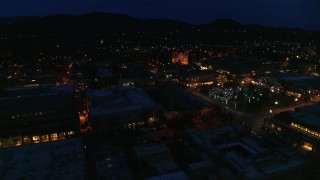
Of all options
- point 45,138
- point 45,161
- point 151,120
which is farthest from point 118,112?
point 45,161

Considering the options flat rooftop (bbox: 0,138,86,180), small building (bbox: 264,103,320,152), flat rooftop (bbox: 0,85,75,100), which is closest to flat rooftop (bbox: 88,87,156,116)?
flat rooftop (bbox: 0,85,75,100)

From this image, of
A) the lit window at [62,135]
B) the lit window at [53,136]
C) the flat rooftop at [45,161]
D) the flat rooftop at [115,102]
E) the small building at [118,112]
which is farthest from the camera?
the flat rooftop at [115,102]

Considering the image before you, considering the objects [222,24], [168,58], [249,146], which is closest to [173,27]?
[222,24]

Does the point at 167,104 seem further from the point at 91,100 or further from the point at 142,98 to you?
the point at 91,100

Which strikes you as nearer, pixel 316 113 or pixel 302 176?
pixel 302 176

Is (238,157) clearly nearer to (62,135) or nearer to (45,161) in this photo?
(45,161)

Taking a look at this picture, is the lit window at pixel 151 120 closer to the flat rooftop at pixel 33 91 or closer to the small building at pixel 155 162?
the small building at pixel 155 162

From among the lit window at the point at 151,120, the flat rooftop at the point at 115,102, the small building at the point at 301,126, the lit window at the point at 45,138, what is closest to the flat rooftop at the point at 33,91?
the flat rooftop at the point at 115,102

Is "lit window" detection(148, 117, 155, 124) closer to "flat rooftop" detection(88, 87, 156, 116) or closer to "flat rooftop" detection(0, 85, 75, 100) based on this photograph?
"flat rooftop" detection(88, 87, 156, 116)
